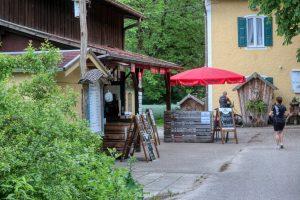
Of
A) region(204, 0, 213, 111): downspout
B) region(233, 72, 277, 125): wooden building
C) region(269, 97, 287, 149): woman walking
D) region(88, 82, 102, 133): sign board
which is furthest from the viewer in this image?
region(204, 0, 213, 111): downspout

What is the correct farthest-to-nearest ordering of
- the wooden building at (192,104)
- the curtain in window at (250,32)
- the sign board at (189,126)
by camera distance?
the wooden building at (192,104)
the curtain in window at (250,32)
the sign board at (189,126)

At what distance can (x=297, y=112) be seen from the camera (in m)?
28.6

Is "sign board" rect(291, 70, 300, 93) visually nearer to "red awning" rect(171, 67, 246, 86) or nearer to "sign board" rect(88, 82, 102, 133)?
"red awning" rect(171, 67, 246, 86)

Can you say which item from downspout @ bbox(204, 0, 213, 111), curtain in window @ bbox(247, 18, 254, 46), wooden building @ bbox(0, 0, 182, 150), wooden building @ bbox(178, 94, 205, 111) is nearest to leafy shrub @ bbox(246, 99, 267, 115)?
downspout @ bbox(204, 0, 213, 111)

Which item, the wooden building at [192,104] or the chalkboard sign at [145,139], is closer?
the chalkboard sign at [145,139]

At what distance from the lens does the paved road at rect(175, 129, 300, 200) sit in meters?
10.3

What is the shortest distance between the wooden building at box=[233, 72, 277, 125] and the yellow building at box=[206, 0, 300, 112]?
1.68 m

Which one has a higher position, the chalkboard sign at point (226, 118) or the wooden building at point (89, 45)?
the wooden building at point (89, 45)

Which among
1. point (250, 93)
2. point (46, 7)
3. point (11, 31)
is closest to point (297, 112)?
point (250, 93)

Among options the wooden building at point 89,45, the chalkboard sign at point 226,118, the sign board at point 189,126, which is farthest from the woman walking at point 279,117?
the wooden building at point 89,45

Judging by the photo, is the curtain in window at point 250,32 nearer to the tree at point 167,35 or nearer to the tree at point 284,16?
the tree at point 284,16

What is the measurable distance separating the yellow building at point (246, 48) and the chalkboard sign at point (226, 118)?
9809mm

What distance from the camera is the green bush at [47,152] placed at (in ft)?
14.6

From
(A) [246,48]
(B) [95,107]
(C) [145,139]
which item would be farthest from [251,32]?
(B) [95,107]
